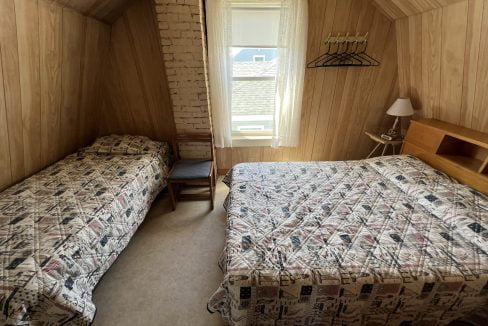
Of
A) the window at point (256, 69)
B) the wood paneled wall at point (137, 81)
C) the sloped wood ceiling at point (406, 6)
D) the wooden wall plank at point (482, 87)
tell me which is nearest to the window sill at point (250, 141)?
the window at point (256, 69)

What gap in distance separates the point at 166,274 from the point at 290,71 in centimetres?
242

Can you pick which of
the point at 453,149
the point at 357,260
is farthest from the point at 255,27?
the point at 357,260

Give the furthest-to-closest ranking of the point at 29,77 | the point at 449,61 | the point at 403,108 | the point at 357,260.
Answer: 1. the point at 403,108
2. the point at 449,61
3. the point at 29,77
4. the point at 357,260

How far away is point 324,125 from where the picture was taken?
3061 millimetres

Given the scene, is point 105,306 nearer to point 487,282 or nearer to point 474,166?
point 487,282

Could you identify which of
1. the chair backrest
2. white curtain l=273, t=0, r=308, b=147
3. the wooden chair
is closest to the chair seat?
the wooden chair

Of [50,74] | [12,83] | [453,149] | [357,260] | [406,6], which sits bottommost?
[357,260]

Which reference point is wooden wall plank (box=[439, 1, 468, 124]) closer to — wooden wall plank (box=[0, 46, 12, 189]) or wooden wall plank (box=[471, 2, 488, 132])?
wooden wall plank (box=[471, 2, 488, 132])

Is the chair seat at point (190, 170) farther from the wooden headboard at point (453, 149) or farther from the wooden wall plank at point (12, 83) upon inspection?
the wooden headboard at point (453, 149)

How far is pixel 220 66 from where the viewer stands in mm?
2594

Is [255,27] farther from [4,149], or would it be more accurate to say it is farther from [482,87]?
[4,149]

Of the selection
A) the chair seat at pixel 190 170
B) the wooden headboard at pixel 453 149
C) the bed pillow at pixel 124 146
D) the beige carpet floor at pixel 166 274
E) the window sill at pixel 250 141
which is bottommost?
the beige carpet floor at pixel 166 274

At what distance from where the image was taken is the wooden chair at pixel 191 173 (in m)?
2.43

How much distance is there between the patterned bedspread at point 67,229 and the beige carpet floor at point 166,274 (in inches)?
8.4
